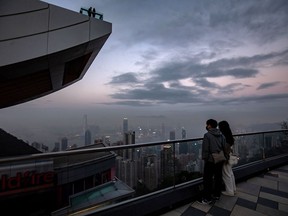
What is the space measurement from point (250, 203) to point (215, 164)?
1.09m

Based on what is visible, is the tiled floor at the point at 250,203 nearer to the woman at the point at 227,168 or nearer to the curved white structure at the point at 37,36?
the woman at the point at 227,168

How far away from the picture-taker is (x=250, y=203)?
4.19 m

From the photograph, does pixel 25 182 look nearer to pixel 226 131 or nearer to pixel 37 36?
pixel 226 131

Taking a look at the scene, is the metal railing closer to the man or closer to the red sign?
the red sign

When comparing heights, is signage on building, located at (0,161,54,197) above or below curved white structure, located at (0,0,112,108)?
below

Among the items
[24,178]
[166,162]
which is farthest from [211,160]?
[24,178]

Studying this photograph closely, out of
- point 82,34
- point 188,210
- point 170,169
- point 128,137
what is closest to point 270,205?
point 188,210

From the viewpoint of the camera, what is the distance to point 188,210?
3838mm

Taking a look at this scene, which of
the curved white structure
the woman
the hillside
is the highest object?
the curved white structure

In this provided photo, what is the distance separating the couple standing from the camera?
421cm

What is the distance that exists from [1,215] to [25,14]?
497 inches

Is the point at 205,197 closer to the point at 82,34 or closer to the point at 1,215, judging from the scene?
the point at 1,215

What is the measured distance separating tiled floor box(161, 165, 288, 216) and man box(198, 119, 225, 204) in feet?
0.64

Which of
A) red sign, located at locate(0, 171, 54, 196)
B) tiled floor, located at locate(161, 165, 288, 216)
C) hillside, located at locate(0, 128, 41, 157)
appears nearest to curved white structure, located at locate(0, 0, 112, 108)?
hillside, located at locate(0, 128, 41, 157)
